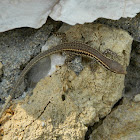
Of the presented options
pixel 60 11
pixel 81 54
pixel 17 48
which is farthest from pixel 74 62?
pixel 17 48

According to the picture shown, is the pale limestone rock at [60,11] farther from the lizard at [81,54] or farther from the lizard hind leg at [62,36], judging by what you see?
the lizard at [81,54]

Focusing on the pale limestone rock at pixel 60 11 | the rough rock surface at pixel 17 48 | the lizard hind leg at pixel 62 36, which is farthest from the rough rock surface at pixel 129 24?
the rough rock surface at pixel 17 48

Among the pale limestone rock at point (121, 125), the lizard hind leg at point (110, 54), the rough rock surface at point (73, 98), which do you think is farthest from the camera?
the lizard hind leg at point (110, 54)

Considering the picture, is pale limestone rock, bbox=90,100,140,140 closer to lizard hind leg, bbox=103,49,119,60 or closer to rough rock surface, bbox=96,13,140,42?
lizard hind leg, bbox=103,49,119,60

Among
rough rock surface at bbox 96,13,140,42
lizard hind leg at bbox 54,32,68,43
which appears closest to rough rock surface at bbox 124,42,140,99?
rough rock surface at bbox 96,13,140,42

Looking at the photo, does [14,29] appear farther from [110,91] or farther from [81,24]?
[110,91]

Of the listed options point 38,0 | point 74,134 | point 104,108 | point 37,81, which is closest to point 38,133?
point 74,134

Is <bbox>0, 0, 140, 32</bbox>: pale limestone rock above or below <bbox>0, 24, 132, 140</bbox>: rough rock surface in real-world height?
above

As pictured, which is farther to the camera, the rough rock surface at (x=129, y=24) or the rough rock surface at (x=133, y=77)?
the rough rock surface at (x=133, y=77)
